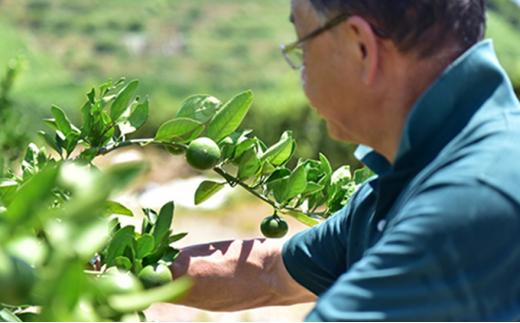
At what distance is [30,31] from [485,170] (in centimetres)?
2761

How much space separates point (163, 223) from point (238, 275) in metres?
0.34

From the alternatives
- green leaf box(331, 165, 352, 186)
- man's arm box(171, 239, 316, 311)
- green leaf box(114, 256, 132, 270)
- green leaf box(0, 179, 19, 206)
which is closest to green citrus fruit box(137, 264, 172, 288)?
green leaf box(114, 256, 132, 270)

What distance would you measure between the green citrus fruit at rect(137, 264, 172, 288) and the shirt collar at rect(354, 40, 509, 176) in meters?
0.35

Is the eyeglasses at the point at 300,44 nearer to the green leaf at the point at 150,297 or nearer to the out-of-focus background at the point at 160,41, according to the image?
the green leaf at the point at 150,297

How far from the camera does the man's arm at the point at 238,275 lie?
157cm

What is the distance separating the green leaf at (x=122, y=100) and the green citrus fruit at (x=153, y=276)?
0.87 feet

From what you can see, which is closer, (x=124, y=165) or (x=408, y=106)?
(x=124, y=165)

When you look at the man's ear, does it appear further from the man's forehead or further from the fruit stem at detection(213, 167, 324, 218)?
the fruit stem at detection(213, 167, 324, 218)

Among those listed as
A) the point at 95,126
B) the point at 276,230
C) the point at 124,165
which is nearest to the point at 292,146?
the point at 276,230

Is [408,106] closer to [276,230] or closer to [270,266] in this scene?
[276,230]

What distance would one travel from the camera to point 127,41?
27875mm

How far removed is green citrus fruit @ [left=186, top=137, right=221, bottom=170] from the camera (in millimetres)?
1378

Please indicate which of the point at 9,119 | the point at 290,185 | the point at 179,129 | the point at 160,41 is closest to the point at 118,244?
the point at 179,129

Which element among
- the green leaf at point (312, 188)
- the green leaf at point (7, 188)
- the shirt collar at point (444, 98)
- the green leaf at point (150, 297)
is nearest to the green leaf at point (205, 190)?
the green leaf at point (312, 188)
